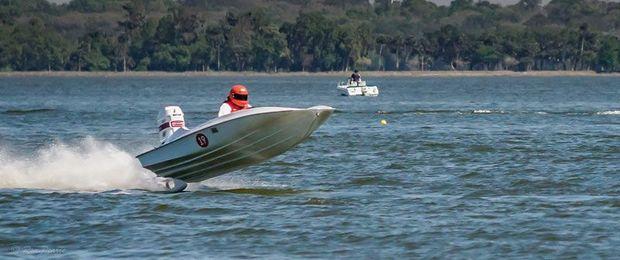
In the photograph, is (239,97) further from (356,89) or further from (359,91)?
(359,91)

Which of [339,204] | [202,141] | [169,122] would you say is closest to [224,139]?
[202,141]

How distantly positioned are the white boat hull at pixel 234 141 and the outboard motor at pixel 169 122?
31 cm

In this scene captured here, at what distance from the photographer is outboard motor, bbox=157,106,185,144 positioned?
75.1 ft

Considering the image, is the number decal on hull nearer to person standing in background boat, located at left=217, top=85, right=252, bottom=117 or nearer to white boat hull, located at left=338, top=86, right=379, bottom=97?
person standing in background boat, located at left=217, top=85, right=252, bottom=117

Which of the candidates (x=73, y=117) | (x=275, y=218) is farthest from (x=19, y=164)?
(x=73, y=117)

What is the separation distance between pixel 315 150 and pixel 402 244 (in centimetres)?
1766

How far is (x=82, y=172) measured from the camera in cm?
2497

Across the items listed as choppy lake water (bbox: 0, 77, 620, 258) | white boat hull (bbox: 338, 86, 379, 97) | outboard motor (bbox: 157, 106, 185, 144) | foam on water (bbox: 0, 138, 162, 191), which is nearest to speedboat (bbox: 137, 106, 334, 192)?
outboard motor (bbox: 157, 106, 185, 144)

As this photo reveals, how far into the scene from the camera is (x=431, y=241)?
17938 mm

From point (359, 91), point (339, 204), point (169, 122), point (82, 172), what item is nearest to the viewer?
point (339, 204)

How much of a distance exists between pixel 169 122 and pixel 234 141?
44.7 inches

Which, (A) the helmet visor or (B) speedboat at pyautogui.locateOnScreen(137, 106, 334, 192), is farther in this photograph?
(A) the helmet visor

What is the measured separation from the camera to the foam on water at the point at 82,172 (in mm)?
24278

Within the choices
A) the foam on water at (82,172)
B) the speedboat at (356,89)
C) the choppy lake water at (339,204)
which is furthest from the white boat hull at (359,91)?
the foam on water at (82,172)
